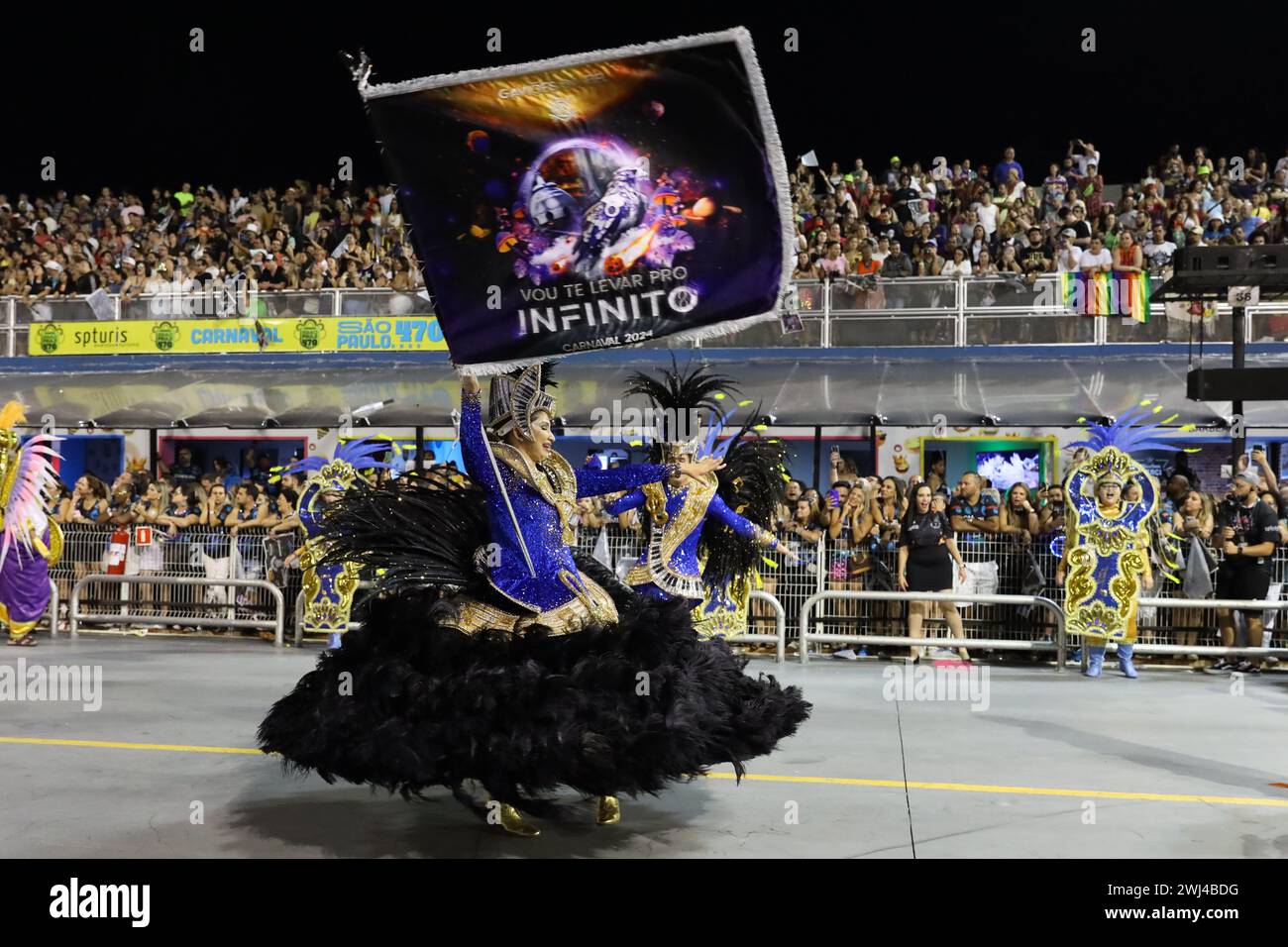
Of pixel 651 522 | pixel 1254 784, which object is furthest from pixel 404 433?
pixel 1254 784

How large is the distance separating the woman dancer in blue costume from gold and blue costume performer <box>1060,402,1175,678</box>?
586 cm

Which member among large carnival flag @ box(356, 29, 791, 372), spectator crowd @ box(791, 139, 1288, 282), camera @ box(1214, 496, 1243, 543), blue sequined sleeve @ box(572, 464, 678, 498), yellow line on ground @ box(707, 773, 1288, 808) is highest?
spectator crowd @ box(791, 139, 1288, 282)

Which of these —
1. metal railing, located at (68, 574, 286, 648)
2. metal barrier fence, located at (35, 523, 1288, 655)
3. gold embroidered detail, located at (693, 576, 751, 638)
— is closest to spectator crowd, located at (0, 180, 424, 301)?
metal barrier fence, located at (35, 523, 1288, 655)

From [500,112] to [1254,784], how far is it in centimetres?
482

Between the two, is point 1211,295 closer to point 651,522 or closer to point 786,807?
point 651,522

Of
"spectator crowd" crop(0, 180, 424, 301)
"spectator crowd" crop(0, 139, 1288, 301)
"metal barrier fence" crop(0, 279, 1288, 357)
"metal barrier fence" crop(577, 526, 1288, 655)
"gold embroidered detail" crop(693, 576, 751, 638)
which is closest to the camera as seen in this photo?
"gold embroidered detail" crop(693, 576, 751, 638)

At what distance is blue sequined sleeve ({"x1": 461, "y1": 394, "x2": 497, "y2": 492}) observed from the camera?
535cm

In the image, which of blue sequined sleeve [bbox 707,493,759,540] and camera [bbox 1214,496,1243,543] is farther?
camera [bbox 1214,496,1243,543]

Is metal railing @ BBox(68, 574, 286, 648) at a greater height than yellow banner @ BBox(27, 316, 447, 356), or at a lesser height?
lesser

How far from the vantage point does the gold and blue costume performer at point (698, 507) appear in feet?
27.5

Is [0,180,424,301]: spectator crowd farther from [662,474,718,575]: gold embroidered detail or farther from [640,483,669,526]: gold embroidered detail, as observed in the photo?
[662,474,718,575]: gold embroidered detail

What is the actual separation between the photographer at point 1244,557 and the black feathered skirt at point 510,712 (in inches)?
276

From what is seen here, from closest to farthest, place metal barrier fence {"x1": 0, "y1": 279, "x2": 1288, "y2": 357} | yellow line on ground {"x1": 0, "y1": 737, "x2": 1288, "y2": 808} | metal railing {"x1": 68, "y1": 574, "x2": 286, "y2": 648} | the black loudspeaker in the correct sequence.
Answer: yellow line on ground {"x1": 0, "y1": 737, "x2": 1288, "y2": 808} < the black loudspeaker < metal railing {"x1": 68, "y1": 574, "x2": 286, "y2": 648} < metal barrier fence {"x1": 0, "y1": 279, "x2": 1288, "y2": 357}

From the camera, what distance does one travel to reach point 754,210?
411 cm
